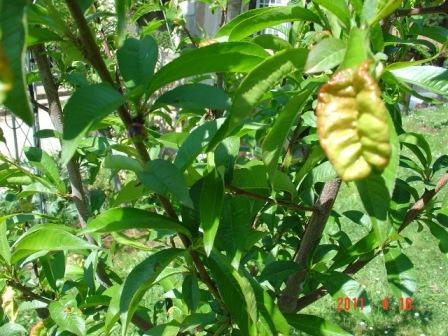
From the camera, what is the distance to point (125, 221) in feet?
2.48

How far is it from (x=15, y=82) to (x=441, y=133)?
749 centimetres

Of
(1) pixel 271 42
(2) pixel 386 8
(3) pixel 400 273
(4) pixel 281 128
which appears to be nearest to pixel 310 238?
(3) pixel 400 273

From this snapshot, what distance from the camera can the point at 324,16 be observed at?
0.76 meters

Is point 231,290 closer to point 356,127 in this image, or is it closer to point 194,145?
point 194,145

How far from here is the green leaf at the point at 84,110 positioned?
0.51 metres

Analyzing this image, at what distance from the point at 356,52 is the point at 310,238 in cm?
75

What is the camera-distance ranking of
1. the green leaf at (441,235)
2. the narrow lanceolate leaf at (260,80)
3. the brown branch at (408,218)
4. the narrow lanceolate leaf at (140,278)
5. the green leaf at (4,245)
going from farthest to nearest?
the green leaf at (441,235), the brown branch at (408,218), the green leaf at (4,245), the narrow lanceolate leaf at (140,278), the narrow lanceolate leaf at (260,80)

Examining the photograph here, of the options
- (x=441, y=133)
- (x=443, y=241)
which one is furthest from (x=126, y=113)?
(x=441, y=133)

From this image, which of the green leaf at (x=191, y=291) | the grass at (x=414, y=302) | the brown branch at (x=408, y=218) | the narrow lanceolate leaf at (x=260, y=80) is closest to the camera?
the narrow lanceolate leaf at (x=260, y=80)

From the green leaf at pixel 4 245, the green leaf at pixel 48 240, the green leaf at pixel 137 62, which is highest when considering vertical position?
the green leaf at pixel 137 62

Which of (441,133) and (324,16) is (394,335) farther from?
(441,133)

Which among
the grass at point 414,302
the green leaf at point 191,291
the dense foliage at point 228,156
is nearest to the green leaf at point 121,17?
the dense foliage at point 228,156

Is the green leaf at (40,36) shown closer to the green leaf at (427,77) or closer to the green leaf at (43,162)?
the green leaf at (427,77)

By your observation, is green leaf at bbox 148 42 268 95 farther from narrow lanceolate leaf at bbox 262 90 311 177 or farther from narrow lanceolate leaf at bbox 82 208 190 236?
narrow lanceolate leaf at bbox 82 208 190 236
